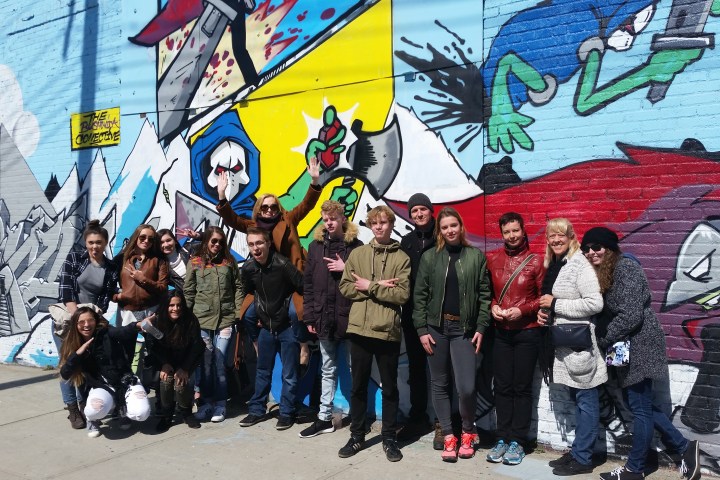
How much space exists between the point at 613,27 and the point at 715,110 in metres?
0.99

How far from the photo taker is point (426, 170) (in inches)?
229

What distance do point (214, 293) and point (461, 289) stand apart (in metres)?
2.48

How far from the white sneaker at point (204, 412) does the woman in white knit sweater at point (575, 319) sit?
3.20 meters

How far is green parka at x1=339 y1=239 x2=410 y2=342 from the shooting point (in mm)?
4965

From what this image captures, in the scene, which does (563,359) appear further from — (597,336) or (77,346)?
(77,346)

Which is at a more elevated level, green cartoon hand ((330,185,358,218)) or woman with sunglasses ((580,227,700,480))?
green cartoon hand ((330,185,358,218))

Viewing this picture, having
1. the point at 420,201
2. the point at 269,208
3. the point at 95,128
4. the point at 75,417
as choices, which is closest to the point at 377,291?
the point at 420,201

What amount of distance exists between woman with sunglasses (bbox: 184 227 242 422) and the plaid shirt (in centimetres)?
82

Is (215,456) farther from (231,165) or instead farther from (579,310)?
(231,165)

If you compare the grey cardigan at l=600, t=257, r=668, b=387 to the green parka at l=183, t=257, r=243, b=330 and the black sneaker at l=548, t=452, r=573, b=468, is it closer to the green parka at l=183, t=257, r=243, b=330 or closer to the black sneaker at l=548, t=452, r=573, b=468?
the black sneaker at l=548, t=452, r=573, b=468

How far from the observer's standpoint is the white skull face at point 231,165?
279 inches

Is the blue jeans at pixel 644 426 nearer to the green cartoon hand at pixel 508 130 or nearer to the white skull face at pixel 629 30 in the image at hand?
the green cartoon hand at pixel 508 130

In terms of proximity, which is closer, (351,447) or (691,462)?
(691,462)

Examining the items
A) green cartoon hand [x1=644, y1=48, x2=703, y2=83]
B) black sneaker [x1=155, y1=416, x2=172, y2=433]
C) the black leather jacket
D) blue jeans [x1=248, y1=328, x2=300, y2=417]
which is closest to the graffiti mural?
green cartoon hand [x1=644, y1=48, x2=703, y2=83]
